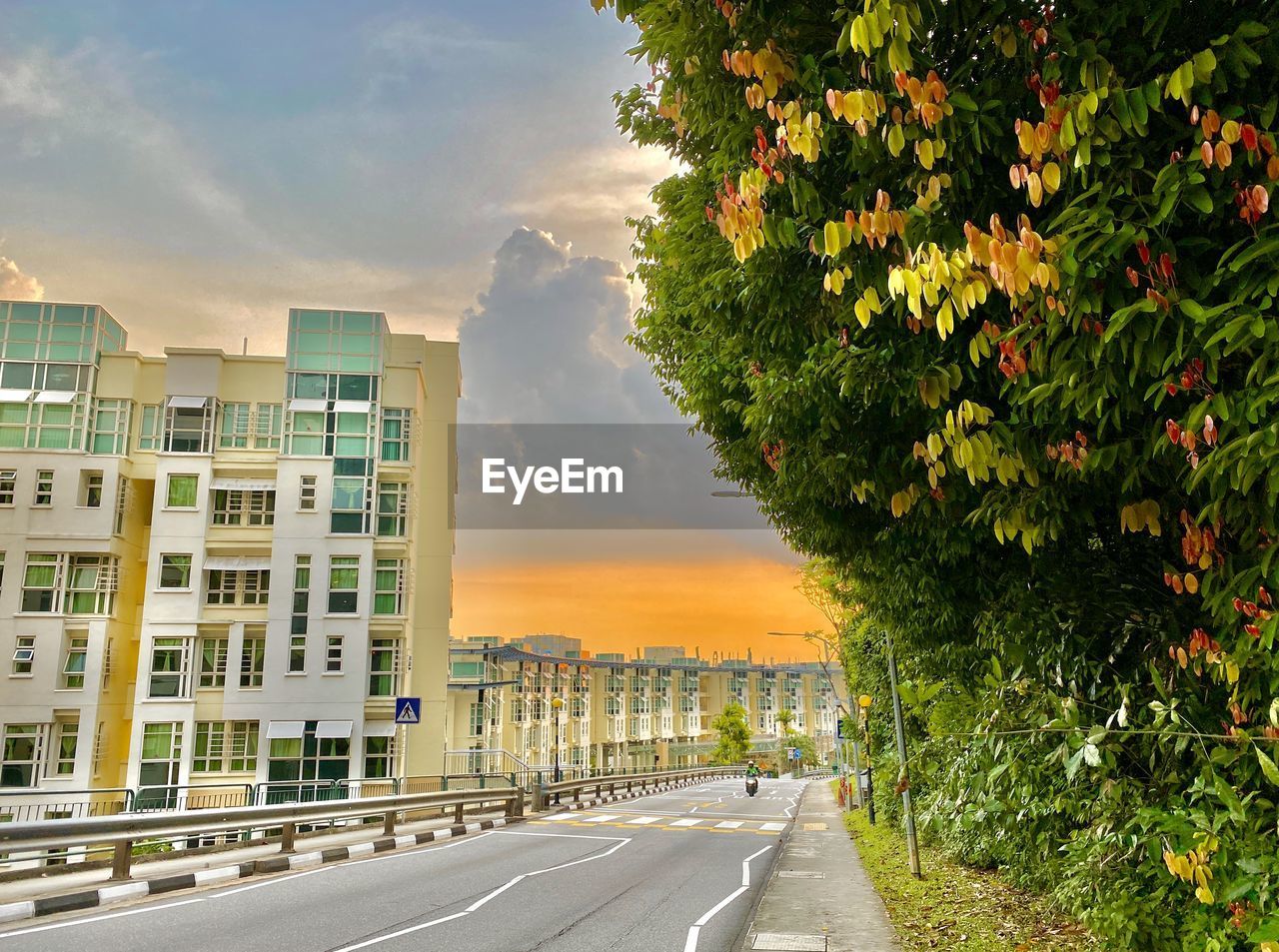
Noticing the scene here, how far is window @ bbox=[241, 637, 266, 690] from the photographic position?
34844 millimetres

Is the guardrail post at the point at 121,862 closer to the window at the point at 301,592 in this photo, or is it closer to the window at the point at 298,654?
the window at the point at 298,654

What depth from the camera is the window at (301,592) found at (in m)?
34.9

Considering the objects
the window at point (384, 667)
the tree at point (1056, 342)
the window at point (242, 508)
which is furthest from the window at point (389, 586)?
the tree at point (1056, 342)

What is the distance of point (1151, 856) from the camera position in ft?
18.0

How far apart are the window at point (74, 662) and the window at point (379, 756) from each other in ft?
36.6

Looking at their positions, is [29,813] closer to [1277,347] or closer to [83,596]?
[83,596]

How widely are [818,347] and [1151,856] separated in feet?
12.6

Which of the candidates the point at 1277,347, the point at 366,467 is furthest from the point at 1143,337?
the point at 366,467

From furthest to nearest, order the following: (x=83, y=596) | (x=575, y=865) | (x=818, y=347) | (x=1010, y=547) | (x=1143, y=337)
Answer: (x=83, y=596) < (x=575, y=865) < (x=1010, y=547) < (x=818, y=347) < (x=1143, y=337)

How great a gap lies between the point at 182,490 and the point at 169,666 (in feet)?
23.1

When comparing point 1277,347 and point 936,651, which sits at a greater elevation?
point 1277,347

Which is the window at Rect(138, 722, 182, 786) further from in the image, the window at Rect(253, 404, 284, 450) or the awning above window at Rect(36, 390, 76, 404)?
Result: the awning above window at Rect(36, 390, 76, 404)

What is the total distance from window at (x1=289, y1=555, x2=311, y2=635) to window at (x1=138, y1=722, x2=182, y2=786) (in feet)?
18.7

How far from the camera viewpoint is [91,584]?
34.8m
